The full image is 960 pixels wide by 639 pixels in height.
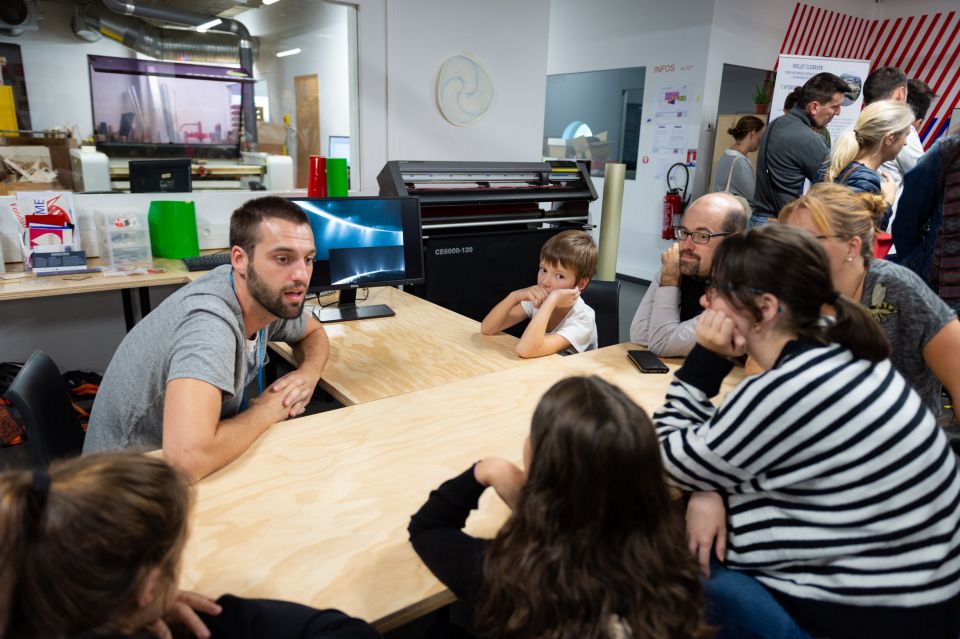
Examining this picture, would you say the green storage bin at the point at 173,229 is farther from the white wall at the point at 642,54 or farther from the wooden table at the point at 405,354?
the white wall at the point at 642,54

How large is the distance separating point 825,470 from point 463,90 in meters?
3.93

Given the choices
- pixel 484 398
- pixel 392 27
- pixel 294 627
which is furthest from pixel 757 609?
pixel 392 27

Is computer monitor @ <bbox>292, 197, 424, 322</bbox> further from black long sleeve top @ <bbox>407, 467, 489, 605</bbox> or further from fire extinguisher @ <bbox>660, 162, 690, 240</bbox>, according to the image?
fire extinguisher @ <bbox>660, 162, 690, 240</bbox>

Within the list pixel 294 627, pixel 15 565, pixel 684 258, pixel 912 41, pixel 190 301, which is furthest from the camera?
pixel 912 41

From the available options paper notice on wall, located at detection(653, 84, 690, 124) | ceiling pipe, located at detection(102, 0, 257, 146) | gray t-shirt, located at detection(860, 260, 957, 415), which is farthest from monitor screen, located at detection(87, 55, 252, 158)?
gray t-shirt, located at detection(860, 260, 957, 415)

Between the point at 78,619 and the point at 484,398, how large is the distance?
1.07m

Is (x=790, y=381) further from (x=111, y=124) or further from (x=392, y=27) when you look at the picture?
(x=111, y=124)

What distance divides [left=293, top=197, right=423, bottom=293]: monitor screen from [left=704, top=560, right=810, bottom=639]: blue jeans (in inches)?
67.4

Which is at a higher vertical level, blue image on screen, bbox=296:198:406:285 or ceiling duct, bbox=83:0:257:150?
ceiling duct, bbox=83:0:257:150

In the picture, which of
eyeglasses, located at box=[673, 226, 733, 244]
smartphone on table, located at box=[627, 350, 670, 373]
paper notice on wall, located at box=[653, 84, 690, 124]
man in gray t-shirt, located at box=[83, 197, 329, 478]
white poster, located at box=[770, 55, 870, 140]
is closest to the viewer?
man in gray t-shirt, located at box=[83, 197, 329, 478]

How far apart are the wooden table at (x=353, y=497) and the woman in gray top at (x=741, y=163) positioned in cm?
357

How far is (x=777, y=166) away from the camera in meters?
3.64

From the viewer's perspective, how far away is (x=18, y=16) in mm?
4211

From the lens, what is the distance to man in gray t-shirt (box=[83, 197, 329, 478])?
1285mm
